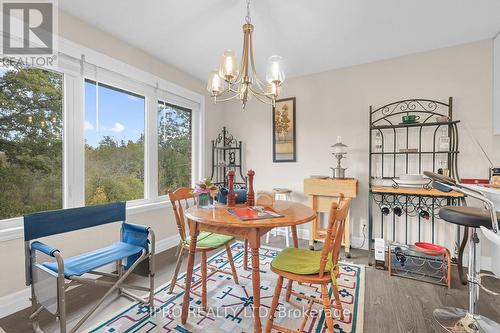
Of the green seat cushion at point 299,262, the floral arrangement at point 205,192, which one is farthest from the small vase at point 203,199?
the green seat cushion at point 299,262

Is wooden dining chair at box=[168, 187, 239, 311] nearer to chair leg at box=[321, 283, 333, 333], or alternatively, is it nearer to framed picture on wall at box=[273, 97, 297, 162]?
chair leg at box=[321, 283, 333, 333]

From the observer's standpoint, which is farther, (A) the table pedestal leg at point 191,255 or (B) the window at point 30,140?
(B) the window at point 30,140

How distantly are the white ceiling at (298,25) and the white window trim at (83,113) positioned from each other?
0.32 meters

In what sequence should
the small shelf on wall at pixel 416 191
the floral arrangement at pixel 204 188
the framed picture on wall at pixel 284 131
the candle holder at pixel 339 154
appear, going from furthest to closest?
the framed picture on wall at pixel 284 131, the candle holder at pixel 339 154, the small shelf on wall at pixel 416 191, the floral arrangement at pixel 204 188

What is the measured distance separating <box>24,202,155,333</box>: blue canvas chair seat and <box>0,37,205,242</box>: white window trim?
0.38 meters

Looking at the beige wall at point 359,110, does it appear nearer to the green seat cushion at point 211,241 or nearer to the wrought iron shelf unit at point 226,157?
the wrought iron shelf unit at point 226,157

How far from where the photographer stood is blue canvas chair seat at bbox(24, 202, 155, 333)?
1457mm

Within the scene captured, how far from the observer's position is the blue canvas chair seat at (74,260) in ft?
4.78

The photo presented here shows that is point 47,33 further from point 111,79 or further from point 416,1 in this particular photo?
point 416,1

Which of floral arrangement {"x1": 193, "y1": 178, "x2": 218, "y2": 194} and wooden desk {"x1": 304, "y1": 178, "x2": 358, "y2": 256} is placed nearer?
floral arrangement {"x1": 193, "y1": 178, "x2": 218, "y2": 194}

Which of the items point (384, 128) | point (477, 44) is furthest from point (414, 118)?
point (477, 44)

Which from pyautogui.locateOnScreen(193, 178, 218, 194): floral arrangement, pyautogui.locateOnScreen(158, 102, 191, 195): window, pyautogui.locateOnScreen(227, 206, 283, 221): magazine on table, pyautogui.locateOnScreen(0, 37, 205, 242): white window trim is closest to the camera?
pyautogui.locateOnScreen(227, 206, 283, 221): magazine on table

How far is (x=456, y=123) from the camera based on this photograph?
2605 millimetres

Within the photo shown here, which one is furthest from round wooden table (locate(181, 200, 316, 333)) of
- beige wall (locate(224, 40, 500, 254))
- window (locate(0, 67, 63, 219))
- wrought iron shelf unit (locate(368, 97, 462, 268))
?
beige wall (locate(224, 40, 500, 254))
